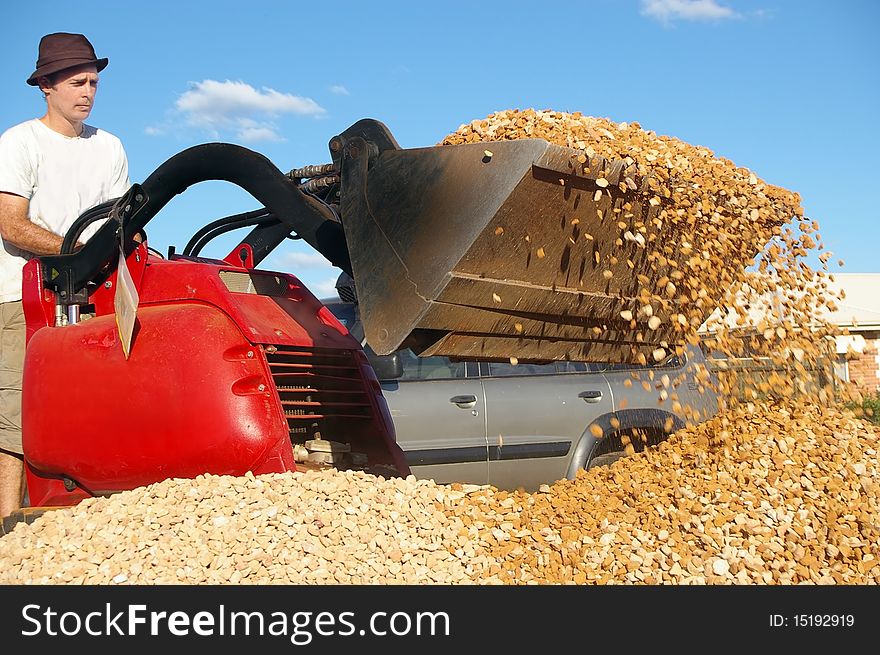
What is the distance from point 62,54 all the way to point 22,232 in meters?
0.91

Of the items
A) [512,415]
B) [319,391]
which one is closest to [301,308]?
[319,391]

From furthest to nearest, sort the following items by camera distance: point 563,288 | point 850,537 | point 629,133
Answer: point 629,133 → point 563,288 → point 850,537

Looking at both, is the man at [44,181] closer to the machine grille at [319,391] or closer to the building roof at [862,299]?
the machine grille at [319,391]

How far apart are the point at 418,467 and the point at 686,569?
9.63 feet

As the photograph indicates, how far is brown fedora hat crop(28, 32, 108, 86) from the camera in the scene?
420 cm

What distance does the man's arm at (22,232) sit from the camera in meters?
3.98

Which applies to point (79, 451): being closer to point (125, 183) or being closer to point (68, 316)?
point (68, 316)

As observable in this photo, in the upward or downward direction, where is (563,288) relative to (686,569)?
upward

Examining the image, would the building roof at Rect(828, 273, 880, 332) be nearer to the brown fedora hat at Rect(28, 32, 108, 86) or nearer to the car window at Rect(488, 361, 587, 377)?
the car window at Rect(488, 361, 587, 377)

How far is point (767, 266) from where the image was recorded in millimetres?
4355

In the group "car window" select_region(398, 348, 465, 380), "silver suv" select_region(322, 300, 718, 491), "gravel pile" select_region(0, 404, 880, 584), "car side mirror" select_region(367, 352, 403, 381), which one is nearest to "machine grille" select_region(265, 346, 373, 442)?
"gravel pile" select_region(0, 404, 880, 584)

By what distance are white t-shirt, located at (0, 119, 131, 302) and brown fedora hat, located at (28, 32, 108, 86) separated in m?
0.26

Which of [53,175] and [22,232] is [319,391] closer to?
[22,232]

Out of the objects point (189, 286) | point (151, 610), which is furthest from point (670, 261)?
point (151, 610)
